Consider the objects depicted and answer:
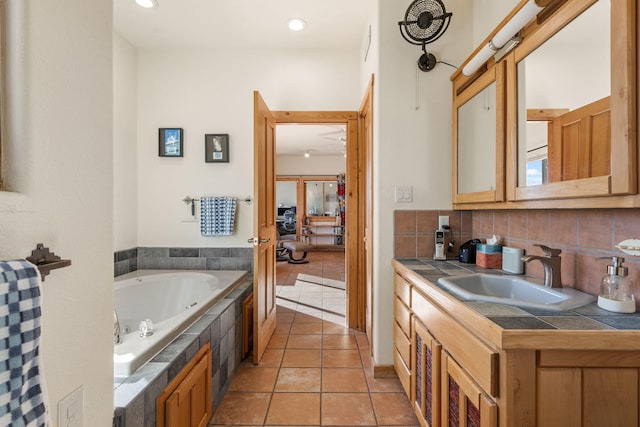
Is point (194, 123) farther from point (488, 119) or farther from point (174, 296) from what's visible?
point (488, 119)

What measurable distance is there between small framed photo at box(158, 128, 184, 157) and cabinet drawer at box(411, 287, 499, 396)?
8.33ft

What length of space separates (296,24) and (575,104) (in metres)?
2.16

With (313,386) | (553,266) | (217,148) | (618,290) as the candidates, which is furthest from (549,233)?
(217,148)

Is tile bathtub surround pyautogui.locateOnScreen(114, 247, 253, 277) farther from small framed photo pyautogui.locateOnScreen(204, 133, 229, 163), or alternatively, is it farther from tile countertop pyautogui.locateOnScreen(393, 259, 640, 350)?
tile countertop pyautogui.locateOnScreen(393, 259, 640, 350)

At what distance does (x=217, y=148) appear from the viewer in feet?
9.36

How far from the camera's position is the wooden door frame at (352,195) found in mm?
2891

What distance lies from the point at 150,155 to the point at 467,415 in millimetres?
3124

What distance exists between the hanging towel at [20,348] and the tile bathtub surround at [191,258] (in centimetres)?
238

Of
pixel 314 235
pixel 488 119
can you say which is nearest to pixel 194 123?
pixel 488 119

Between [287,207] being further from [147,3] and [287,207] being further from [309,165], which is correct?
[147,3]

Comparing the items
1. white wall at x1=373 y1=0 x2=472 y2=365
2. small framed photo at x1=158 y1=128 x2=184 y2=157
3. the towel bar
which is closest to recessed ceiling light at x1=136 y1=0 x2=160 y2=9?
small framed photo at x1=158 y1=128 x2=184 y2=157

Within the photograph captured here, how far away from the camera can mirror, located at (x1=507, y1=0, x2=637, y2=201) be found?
2.90ft

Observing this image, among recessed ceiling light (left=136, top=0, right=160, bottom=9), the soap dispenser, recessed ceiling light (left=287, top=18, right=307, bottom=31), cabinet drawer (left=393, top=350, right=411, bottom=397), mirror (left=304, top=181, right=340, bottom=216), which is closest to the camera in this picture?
the soap dispenser

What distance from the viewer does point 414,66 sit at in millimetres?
2010
